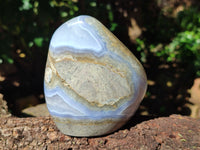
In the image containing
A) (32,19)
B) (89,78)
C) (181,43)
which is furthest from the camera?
(181,43)

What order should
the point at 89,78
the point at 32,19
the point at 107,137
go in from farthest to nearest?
the point at 32,19
the point at 107,137
the point at 89,78

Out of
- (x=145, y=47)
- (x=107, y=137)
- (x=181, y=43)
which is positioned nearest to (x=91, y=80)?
(x=107, y=137)

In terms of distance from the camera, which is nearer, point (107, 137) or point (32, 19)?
point (107, 137)

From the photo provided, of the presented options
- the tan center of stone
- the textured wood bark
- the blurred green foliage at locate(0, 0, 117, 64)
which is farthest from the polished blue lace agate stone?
the blurred green foliage at locate(0, 0, 117, 64)

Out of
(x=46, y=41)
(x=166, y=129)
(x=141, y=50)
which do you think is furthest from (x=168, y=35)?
(x=166, y=129)

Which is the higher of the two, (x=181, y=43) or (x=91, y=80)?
(x=181, y=43)

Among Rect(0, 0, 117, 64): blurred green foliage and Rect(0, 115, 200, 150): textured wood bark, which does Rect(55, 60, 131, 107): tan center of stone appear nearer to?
Rect(0, 115, 200, 150): textured wood bark

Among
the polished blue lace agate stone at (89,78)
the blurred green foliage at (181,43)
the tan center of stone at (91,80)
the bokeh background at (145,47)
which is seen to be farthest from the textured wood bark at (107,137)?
the blurred green foliage at (181,43)

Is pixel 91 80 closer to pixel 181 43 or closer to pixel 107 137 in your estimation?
pixel 107 137
